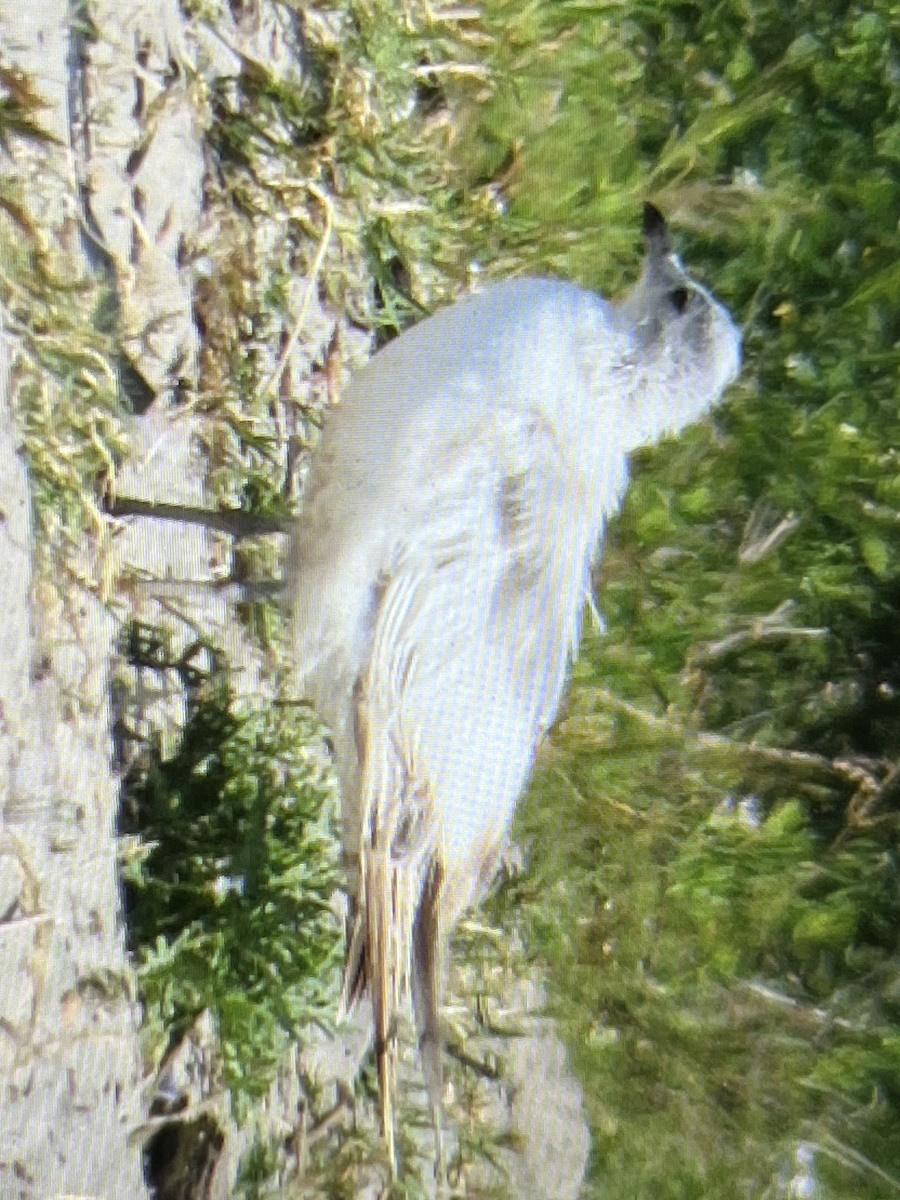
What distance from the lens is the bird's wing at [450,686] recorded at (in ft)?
9.84

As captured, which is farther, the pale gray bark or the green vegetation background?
the green vegetation background

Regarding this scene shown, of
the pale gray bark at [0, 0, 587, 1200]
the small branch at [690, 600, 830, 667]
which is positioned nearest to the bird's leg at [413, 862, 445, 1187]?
the pale gray bark at [0, 0, 587, 1200]

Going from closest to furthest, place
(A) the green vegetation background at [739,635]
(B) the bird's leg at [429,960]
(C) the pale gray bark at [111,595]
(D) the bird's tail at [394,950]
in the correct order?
(C) the pale gray bark at [111,595], (D) the bird's tail at [394,950], (B) the bird's leg at [429,960], (A) the green vegetation background at [739,635]

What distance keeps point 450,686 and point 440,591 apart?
18cm

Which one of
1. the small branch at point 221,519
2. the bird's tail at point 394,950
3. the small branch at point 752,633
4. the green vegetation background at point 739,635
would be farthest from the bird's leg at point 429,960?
the small branch at point 752,633

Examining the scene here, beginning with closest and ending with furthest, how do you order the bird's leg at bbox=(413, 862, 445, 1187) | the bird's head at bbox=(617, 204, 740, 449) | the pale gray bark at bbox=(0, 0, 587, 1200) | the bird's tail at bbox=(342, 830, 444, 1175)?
the pale gray bark at bbox=(0, 0, 587, 1200) → the bird's tail at bbox=(342, 830, 444, 1175) → the bird's leg at bbox=(413, 862, 445, 1187) → the bird's head at bbox=(617, 204, 740, 449)

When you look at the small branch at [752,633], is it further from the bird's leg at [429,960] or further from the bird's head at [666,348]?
the bird's leg at [429,960]

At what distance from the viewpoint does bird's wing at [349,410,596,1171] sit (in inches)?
118

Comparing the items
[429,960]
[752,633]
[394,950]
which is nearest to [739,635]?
[752,633]

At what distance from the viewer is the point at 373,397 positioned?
3.16 meters

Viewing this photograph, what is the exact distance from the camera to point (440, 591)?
304cm

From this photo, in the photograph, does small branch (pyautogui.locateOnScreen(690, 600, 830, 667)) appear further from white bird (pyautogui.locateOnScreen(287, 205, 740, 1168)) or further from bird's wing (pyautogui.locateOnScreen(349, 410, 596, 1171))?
bird's wing (pyautogui.locateOnScreen(349, 410, 596, 1171))

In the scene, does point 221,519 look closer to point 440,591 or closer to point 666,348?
point 440,591

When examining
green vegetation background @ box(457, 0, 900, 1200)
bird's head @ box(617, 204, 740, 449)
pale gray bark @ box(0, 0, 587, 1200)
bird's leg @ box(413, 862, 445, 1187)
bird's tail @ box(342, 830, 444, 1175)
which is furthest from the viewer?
green vegetation background @ box(457, 0, 900, 1200)
